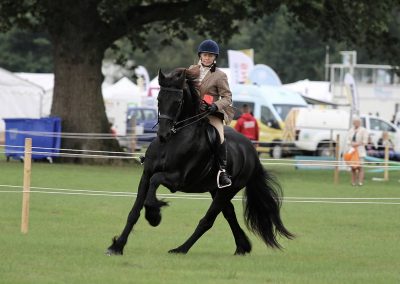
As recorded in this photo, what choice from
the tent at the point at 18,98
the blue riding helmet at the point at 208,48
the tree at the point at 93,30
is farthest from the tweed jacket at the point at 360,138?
the tent at the point at 18,98

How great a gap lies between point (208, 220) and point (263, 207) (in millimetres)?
1177

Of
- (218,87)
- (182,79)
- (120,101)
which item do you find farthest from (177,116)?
(120,101)

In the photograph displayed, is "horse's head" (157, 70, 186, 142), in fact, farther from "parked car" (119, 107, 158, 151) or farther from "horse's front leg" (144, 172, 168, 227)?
"parked car" (119, 107, 158, 151)

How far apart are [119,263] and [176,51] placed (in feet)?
295

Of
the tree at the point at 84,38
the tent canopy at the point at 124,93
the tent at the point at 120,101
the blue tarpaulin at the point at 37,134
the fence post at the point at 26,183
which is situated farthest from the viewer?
the tent canopy at the point at 124,93

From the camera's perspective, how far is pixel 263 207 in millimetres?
13664

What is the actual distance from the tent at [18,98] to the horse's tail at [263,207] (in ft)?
118

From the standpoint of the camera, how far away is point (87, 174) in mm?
28047

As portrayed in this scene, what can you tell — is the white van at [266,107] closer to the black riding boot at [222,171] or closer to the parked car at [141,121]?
the parked car at [141,121]

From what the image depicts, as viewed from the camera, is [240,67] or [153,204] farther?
[240,67]

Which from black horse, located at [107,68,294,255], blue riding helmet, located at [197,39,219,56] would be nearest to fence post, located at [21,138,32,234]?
black horse, located at [107,68,294,255]

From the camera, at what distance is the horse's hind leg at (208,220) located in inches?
488

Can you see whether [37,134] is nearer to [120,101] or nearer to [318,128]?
[318,128]

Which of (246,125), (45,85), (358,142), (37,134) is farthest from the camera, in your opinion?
(45,85)
